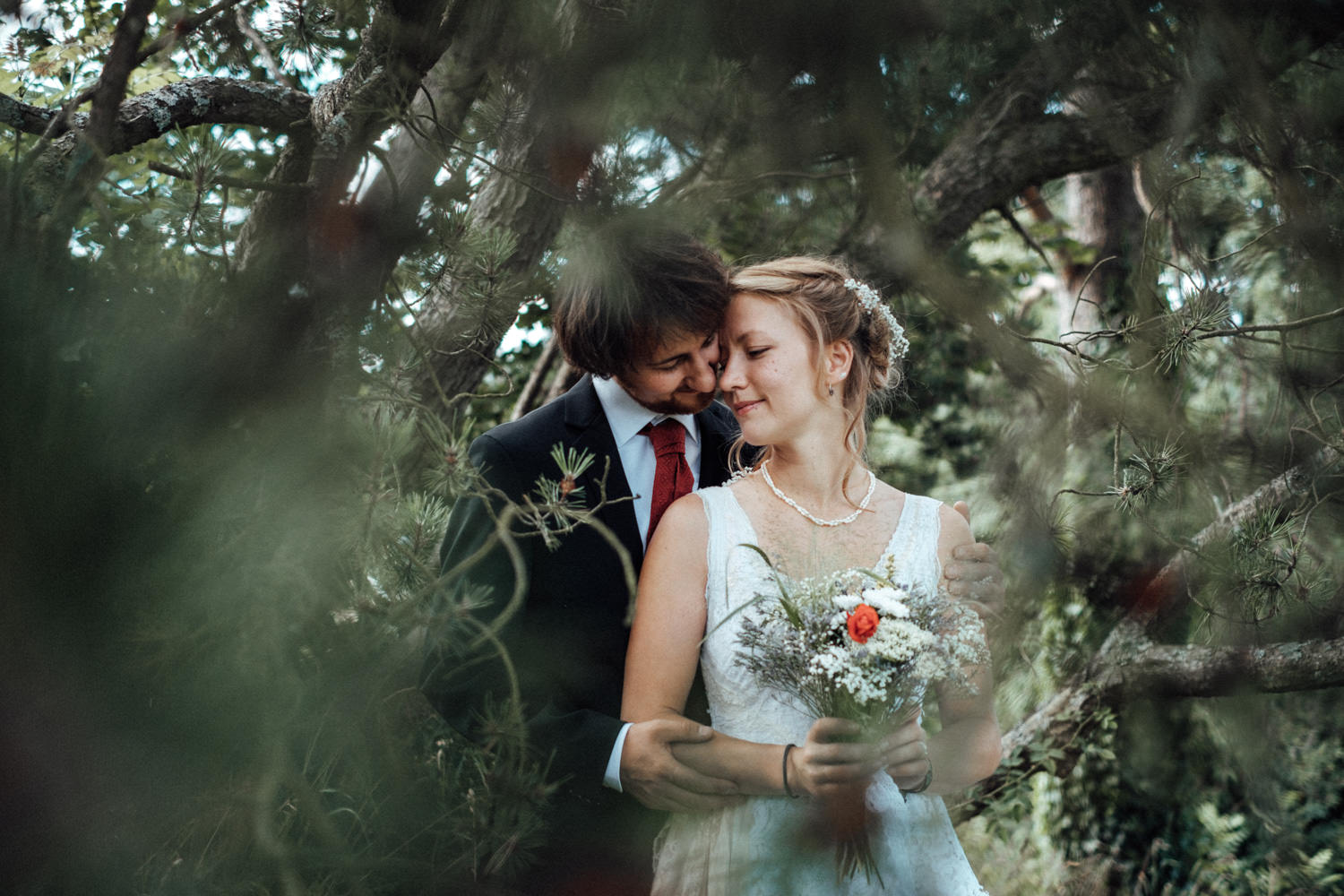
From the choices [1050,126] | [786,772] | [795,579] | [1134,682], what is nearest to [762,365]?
[795,579]

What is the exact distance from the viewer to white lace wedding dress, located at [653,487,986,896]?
2066mm

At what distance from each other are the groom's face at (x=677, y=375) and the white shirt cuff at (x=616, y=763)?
732 millimetres

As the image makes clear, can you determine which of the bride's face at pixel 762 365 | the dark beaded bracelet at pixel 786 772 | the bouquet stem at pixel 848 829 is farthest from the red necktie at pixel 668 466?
the bouquet stem at pixel 848 829

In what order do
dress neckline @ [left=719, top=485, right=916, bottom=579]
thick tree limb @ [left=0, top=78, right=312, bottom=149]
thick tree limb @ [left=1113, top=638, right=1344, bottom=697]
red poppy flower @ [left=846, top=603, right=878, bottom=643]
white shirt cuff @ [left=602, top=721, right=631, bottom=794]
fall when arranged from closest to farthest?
thick tree limb @ [left=0, top=78, right=312, bottom=149]
red poppy flower @ [left=846, top=603, right=878, bottom=643]
white shirt cuff @ [left=602, top=721, right=631, bottom=794]
dress neckline @ [left=719, top=485, right=916, bottom=579]
thick tree limb @ [left=1113, top=638, right=1344, bottom=697]

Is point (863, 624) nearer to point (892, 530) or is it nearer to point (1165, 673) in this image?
point (892, 530)

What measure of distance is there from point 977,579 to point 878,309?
2.33ft

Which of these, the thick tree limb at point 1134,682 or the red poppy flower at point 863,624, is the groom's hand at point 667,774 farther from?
the thick tree limb at point 1134,682

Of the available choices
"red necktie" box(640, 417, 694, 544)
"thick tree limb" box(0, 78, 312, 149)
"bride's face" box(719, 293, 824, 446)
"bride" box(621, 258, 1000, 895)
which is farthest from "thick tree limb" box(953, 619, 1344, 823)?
"thick tree limb" box(0, 78, 312, 149)

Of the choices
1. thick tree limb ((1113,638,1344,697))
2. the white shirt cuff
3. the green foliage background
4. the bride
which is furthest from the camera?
thick tree limb ((1113,638,1344,697))

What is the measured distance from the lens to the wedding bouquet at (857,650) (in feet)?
5.92

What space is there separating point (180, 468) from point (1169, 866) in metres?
5.18

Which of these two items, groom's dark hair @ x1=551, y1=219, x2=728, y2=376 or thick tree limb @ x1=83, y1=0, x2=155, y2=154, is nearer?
thick tree limb @ x1=83, y1=0, x2=155, y2=154

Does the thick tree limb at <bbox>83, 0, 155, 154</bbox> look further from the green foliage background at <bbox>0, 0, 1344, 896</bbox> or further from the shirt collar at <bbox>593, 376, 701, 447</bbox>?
the shirt collar at <bbox>593, 376, 701, 447</bbox>

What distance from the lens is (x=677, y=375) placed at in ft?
7.41
